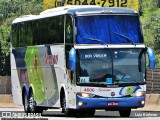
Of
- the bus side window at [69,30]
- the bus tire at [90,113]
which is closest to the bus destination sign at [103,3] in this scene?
the bus tire at [90,113]

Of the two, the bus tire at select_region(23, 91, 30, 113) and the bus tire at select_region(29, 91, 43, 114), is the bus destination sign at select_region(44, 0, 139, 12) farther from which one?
the bus tire at select_region(29, 91, 43, 114)

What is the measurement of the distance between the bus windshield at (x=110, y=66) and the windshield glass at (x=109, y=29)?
0.39 m

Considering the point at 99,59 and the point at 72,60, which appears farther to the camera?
the point at 99,59

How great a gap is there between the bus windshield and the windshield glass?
392 millimetres

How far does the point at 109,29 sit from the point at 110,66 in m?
1.32

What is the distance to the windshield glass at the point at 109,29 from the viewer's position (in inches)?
1102

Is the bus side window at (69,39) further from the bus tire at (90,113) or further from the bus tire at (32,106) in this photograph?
the bus tire at (32,106)

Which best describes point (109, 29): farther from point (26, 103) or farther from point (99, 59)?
point (26, 103)

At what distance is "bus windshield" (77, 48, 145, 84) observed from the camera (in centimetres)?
2783

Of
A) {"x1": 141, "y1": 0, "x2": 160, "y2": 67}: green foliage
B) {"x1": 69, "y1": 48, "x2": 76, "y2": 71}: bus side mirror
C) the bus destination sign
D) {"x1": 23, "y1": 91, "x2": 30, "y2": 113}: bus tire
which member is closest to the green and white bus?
{"x1": 69, "y1": 48, "x2": 76, "y2": 71}: bus side mirror

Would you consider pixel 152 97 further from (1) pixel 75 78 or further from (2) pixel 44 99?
(1) pixel 75 78

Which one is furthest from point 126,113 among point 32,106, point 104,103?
point 32,106

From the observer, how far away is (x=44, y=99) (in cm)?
3219

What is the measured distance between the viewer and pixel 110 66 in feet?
91.7
